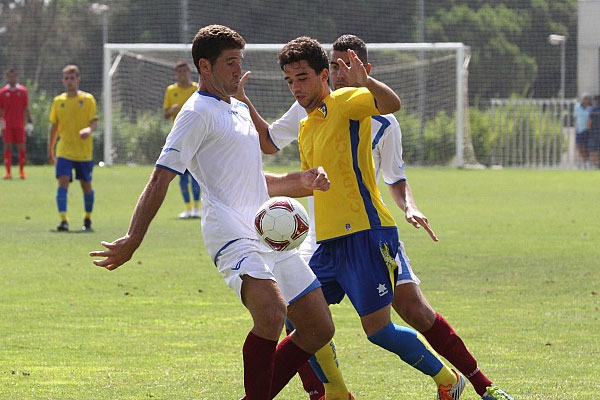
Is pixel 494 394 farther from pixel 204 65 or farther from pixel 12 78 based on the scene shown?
pixel 12 78

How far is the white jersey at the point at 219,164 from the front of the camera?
5089 millimetres

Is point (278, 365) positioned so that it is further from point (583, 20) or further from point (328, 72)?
point (583, 20)

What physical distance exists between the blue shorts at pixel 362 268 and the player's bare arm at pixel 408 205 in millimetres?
253

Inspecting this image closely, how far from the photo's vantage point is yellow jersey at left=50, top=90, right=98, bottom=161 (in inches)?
607

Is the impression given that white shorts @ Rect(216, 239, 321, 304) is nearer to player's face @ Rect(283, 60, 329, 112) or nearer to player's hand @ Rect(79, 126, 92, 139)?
player's face @ Rect(283, 60, 329, 112)

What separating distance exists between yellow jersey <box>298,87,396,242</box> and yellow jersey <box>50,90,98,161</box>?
10.2m

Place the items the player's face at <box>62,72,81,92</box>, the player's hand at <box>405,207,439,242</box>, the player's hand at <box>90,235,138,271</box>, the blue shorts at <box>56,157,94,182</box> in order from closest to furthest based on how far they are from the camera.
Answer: the player's hand at <box>90,235,138,271</box> < the player's hand at <box>405,207,439,242</box> < the blue shorts at <box>56,157,94,182</box> < the player's face at <box>62,72,81,92</box>

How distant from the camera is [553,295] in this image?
31.8 ft

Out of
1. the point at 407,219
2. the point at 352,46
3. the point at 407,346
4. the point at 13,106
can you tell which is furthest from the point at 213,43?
the point at 13,106

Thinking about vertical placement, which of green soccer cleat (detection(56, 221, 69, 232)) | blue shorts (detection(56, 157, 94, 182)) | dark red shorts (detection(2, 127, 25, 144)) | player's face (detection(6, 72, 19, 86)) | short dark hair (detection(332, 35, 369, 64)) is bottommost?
green soccer cleat (detection(56, 221, 69, 232))

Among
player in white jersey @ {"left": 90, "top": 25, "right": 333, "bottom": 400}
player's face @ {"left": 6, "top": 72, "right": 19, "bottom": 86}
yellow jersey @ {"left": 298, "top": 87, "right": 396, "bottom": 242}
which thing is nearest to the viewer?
player in white jersey @ {"left": 90, "top": 25, "right": 333, "bottom": 400}

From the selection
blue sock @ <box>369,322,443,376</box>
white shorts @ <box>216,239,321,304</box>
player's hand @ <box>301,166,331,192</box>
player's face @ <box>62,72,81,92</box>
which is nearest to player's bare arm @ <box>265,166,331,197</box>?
player's hand @ <box>301,166,331,192</box>

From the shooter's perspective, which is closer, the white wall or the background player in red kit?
the background player in red kit

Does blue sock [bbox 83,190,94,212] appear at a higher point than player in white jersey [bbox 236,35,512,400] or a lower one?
lower
